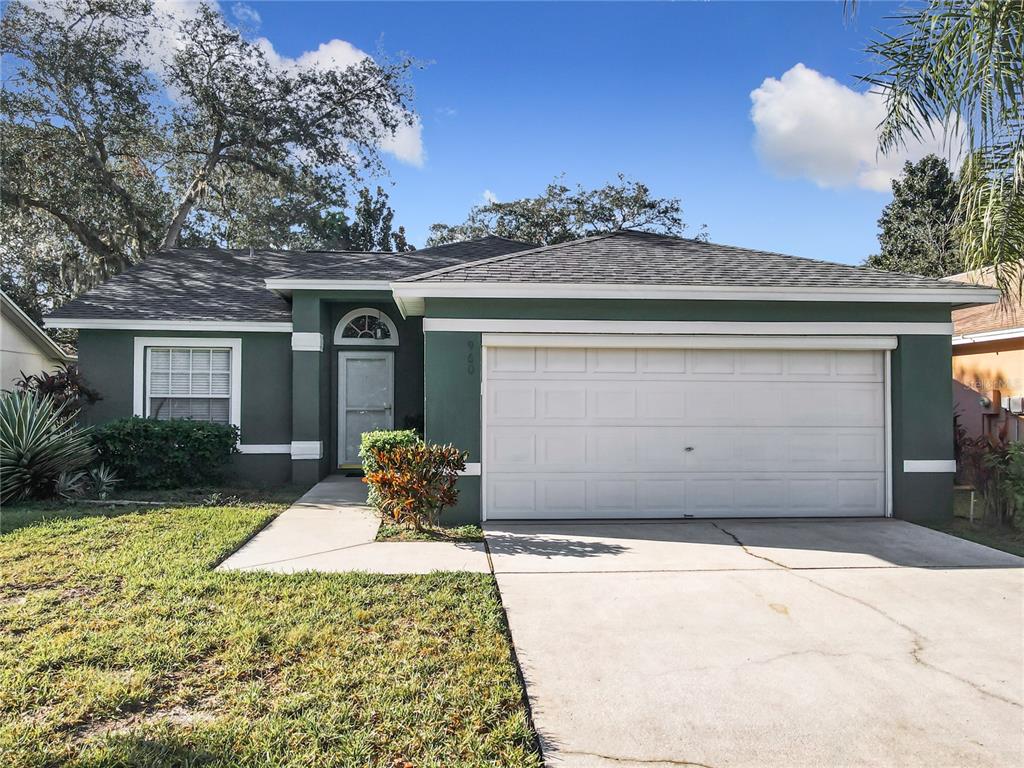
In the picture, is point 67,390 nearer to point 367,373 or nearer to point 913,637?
point 367,373

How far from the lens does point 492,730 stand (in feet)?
10.4

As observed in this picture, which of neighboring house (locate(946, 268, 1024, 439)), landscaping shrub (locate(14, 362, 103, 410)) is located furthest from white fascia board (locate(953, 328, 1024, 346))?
landscaping shrub (locate(14, 362, 103, 410))

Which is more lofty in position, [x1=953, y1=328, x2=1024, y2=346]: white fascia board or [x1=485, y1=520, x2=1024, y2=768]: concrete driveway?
[x1=953, y1=328, x2=1024, y2=346]: white fascia board

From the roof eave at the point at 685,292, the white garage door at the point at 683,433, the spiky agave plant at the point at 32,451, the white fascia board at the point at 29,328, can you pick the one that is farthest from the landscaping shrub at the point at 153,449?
the white garage door at the point at 683,433

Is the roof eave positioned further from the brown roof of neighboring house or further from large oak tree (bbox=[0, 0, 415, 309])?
large oak tree (bbox=[0, 0, 415, 309])

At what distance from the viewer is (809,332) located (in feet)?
26.8

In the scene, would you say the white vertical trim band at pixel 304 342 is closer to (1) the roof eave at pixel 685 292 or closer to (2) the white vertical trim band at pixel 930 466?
(1) the roof eave at pixel 685 292

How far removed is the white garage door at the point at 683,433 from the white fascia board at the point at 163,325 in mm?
5352

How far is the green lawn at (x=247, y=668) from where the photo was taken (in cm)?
302

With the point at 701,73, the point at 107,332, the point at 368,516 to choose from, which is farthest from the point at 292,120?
the point at 368,516

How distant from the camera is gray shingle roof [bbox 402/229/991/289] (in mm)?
7938

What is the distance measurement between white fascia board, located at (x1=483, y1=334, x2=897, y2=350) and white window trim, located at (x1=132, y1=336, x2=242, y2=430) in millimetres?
5769

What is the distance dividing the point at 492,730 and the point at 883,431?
719cm

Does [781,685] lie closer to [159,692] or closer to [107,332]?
[159,692]
